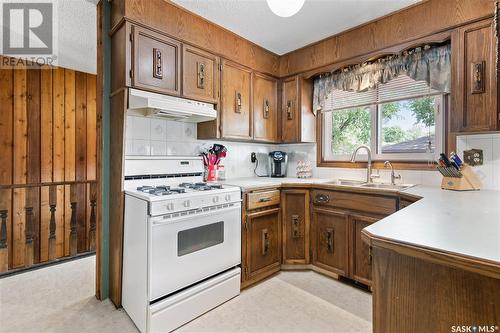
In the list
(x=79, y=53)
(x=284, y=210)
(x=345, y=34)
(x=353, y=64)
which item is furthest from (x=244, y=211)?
(x=79, y=53)

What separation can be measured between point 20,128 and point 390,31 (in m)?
4.10

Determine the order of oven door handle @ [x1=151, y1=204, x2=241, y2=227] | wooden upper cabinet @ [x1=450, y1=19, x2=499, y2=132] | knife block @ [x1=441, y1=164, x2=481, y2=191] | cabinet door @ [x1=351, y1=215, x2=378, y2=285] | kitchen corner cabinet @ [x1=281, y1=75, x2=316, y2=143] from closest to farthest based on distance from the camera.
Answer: oven door handle @ [x1=151, y1=204, x2=241, y2=227]
wooden upper cabinet @ [x1=450, y1=19, x2=499, y2=132]
knife block @ [x1=441, y1=164, x2=481, y2=191]
cabinet door @ [x1=351, y1=215, x2=378, y2=285]
kitchen corner cabinet @ [x1=281, y1=75, x2=316, y2=143]

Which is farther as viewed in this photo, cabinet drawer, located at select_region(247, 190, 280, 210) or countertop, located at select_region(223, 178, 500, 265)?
cabinet drawer, located at select_region(247, 190, 280, 210)

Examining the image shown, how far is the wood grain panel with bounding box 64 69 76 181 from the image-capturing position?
3271 millimetres

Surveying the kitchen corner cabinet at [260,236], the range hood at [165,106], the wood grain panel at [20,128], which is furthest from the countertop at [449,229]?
the wood grain panel at [20,128]

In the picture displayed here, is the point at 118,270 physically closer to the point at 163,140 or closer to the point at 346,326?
the point at 163,140

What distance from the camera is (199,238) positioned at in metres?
1.91

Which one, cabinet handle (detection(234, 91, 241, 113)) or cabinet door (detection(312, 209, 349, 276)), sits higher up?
cabinet handle (detection(234, 91, 241, 113))

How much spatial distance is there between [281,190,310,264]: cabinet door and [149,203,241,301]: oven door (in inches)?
24.0

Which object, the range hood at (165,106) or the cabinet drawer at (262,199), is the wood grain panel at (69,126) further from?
the cabinet drawer at (262,199)

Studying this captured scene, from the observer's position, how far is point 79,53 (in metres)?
2.89

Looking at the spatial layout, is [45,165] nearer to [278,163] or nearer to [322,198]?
[278,163]

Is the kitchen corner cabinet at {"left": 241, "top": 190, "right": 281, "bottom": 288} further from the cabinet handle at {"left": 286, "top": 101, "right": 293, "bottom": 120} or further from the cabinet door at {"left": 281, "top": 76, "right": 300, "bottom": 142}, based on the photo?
the cabinet handle at {"left": 286, "top": 101, "right": 293, "bottom": 120}

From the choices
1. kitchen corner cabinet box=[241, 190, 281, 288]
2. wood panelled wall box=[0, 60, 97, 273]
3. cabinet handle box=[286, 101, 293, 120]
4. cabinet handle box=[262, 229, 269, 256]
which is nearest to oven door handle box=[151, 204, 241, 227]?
kitchen corner cabinet box=[241, 190, 281, 288]
